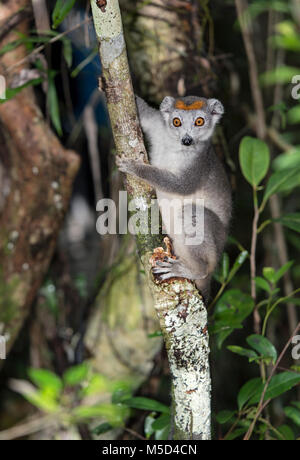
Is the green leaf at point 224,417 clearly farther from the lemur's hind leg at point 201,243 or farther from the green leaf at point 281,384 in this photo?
the lemur's hind leg at point 201,243

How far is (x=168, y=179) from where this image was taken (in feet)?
11.9

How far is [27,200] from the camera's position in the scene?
452 centimetres

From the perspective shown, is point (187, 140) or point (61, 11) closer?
point (61, 11)

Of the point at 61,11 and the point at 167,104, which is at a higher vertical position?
the point at 61,11

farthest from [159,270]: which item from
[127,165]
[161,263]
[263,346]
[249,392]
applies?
[249,392]

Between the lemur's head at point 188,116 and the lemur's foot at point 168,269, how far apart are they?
138cm

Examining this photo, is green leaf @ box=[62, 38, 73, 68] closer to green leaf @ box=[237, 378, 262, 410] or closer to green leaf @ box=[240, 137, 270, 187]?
green leaf @ box=[240, 137, 270, 187]

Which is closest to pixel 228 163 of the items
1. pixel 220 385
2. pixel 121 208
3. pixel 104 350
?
pixel 121 208

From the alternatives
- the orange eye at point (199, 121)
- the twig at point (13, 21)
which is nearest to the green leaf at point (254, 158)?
the orange eye at point (199, 121)

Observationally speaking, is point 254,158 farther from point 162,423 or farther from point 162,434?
point 162,434

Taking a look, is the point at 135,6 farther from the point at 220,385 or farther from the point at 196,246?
the point at 220,385

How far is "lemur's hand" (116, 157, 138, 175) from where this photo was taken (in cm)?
272

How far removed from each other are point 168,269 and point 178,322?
0.31m

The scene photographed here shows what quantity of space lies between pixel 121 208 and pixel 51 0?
7.06 feet
